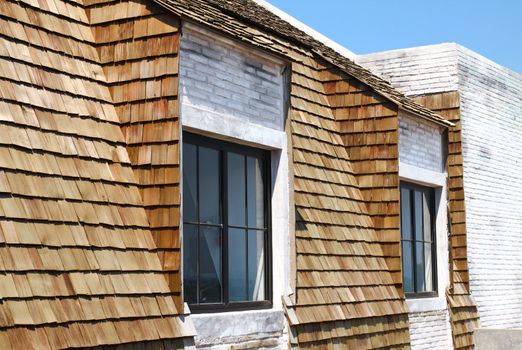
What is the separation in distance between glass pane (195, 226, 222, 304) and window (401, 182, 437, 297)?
4611 millimetres

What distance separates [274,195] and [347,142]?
2.54 m

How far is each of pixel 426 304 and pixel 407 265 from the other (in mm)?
588

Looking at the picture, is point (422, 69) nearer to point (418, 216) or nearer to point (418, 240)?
point (418, 216)

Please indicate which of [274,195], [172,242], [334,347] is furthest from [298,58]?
[172,242]

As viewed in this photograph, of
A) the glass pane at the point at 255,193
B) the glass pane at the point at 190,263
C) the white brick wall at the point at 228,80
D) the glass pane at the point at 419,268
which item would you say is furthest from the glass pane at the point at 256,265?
the glass pane at the point at 419,268

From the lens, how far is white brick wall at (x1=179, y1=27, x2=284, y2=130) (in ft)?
26.0

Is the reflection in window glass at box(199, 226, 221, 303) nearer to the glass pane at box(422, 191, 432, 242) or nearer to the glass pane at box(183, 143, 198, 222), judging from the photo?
the glass pane at box(183, 143, 198, 222)

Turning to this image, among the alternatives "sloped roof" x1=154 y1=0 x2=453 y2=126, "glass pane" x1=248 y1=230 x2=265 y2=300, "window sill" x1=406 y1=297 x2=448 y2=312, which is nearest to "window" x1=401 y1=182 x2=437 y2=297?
"window sill" x1=406 y1=297 x2=448 y2=312

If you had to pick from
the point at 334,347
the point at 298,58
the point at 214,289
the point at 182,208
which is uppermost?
the point at 298,58

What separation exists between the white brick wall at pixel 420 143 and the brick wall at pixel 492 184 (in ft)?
3.91

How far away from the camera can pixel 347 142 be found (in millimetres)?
11359

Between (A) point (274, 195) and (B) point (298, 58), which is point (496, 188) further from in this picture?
(A) point (274, 195)

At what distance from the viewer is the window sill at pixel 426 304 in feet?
39.4

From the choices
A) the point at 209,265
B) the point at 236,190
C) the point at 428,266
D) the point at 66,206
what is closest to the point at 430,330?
the point at 428,266
